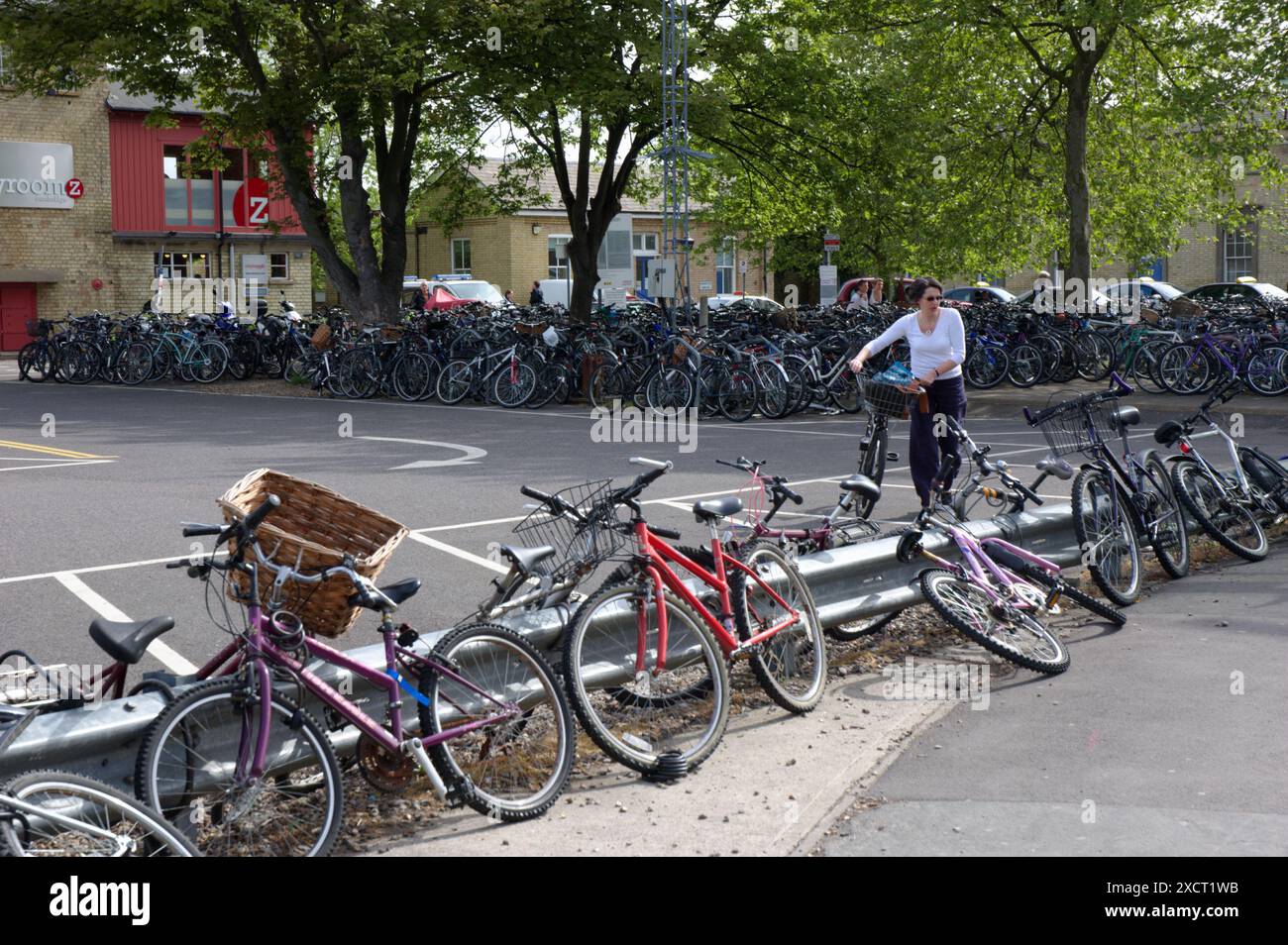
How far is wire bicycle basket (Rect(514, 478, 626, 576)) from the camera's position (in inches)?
217

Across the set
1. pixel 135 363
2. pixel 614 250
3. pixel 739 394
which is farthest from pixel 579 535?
pixel 614 250

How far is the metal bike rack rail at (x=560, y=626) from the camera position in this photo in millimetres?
4266

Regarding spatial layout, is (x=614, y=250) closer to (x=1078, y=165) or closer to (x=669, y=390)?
(x=1078, y=165)

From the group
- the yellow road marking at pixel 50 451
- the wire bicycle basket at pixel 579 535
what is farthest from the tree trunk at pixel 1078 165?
the wire bicycle basket at pixel 579 535

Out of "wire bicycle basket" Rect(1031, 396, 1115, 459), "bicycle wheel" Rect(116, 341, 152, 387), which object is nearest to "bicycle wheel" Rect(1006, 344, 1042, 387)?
"wire bicycle basket" Rect(1031, 396, 1115, 459)

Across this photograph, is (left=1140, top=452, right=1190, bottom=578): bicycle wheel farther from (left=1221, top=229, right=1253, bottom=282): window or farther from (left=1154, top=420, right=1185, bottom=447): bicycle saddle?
(left=1221, top=229, right=1253, bottom=282): window

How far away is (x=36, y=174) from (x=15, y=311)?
3875 millimetres

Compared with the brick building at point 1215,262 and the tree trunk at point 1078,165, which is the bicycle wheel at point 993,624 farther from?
the brick building at point 1215,262

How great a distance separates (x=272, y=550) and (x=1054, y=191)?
26204mm

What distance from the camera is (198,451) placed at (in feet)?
50.6

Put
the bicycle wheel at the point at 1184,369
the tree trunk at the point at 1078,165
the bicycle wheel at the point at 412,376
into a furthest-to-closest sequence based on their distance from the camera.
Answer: the tree trunk at the point at 1078,165
the bicycle wheel at the point at 412,376
the bicycle wheel at the point at 1184,369

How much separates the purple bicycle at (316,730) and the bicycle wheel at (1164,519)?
4.71 m
